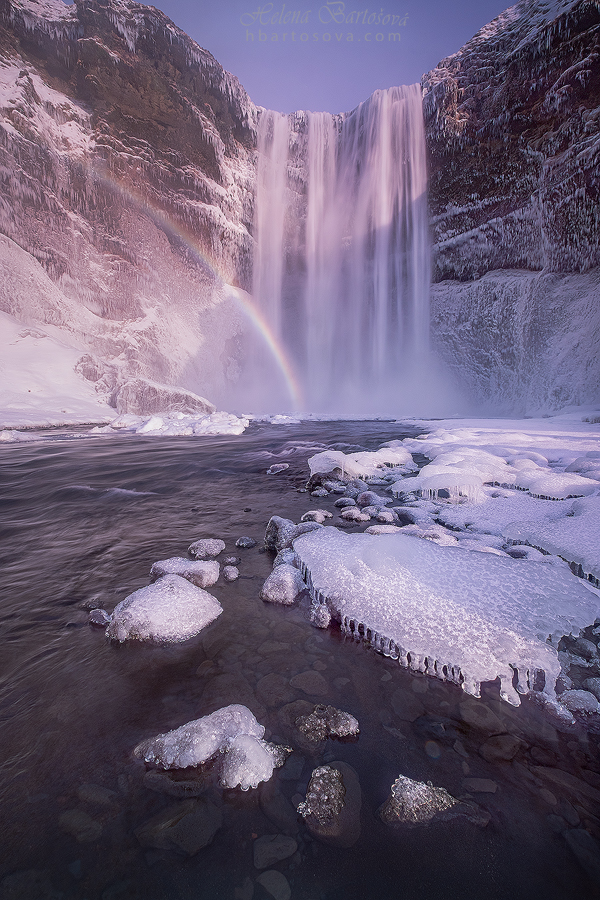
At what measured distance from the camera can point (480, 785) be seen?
3.33ft

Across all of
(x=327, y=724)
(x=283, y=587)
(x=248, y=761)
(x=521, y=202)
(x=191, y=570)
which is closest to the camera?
(x=248, y=761)

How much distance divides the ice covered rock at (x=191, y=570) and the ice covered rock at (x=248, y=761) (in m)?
1.08

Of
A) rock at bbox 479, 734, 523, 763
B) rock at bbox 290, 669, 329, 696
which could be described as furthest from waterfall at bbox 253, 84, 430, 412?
rock at bbox 479, 734, 523, 763

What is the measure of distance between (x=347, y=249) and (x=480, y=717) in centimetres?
2668

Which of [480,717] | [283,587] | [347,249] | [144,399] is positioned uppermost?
[347,249]

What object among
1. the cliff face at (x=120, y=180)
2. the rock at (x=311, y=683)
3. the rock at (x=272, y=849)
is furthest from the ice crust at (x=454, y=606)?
the cliff face at (x=120, y=180)

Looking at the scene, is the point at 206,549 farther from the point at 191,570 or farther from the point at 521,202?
the point at 521,202

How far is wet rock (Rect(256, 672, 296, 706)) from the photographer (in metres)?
1.34

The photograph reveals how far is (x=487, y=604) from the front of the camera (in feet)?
5.27

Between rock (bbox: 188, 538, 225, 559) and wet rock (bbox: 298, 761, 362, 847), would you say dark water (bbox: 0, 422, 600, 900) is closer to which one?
wet rock (bbox: 298, 761, 362, 847)

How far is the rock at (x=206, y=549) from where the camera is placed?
2.49m

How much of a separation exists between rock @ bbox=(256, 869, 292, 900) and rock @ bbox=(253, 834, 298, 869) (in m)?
0.02

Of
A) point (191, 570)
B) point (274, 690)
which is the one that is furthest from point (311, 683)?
point (191, 570)

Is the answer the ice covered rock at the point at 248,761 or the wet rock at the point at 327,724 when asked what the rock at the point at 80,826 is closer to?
the ice covered rock at the point at 248,761
